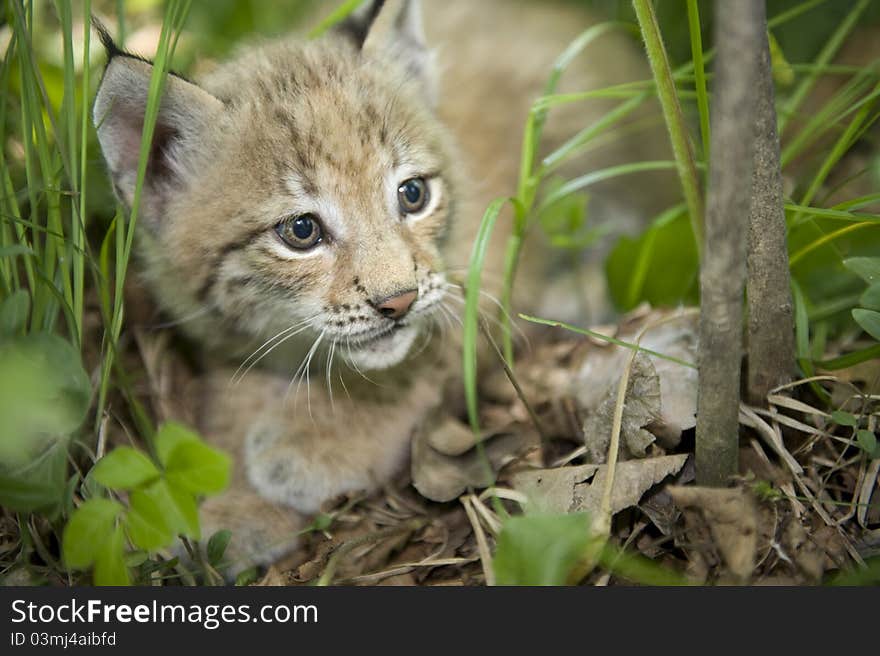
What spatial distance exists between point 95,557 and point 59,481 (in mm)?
208

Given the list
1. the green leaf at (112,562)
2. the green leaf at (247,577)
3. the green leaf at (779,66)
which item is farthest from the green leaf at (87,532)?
the green leaf at (779,66)

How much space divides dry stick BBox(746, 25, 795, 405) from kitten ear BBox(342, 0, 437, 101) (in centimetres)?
102

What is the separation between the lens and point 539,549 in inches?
48.6

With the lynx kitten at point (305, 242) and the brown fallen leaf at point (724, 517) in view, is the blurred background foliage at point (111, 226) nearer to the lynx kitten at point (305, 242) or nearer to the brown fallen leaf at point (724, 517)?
the lynx kitten at point (305, 242)

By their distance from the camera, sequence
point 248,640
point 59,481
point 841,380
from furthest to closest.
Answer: point 841,380 < point 59,481 < point 248,640

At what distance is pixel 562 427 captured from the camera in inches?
72.4

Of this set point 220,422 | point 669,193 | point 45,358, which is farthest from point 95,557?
point 669,193

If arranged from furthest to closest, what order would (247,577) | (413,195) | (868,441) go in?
(413,195) < (247,577) < (868,441)

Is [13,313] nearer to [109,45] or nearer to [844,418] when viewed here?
[109,45]

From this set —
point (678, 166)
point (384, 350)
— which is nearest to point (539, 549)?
point (384, 350)

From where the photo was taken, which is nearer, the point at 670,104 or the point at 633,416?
the point at 670,104

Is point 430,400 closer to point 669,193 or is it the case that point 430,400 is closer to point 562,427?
point 562,427

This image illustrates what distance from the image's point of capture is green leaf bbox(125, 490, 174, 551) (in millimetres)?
1302

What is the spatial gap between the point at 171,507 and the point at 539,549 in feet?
2.01
